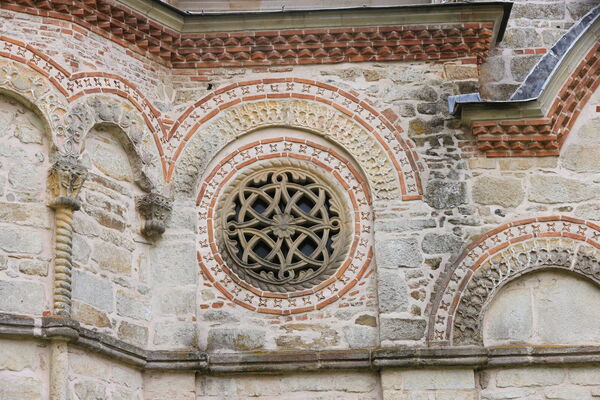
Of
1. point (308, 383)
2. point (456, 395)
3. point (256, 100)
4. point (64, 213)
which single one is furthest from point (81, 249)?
point (456, 395)

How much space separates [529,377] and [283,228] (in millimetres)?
2522

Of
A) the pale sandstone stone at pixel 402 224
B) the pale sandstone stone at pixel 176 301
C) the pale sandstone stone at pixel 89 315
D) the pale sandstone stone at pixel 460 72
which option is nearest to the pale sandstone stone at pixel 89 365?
the pale sandstone stone at pixel 89 315

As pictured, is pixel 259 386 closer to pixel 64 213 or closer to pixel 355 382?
pixel 355 382

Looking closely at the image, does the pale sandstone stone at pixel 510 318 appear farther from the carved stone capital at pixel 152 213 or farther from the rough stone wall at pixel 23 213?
the rough stone wall at pixel 23 213

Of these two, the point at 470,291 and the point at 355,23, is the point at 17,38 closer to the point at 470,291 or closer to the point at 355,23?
the point at 355,23

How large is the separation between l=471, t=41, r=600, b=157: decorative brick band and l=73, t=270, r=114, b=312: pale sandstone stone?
143 inches

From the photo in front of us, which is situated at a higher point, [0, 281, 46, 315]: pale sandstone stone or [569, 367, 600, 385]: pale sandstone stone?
[0, 281, 46, 315]: pale sandstone stone

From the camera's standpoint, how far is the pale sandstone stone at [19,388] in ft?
36.3

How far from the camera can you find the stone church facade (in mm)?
11977

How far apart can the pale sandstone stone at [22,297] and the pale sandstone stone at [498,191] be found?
4.00 metres

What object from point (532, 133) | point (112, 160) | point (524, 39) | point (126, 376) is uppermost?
point (524, 39)

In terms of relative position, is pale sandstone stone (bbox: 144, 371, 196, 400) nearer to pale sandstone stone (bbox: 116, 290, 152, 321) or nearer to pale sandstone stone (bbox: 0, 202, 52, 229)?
pale sandstone stone (bbox: 116, 290, 152, 321)

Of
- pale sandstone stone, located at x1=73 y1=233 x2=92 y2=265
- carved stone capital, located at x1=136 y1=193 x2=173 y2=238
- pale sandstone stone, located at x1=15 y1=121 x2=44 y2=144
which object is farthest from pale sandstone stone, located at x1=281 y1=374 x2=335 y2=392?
pale sandstone stone, located at x1=15 y1=121 x2=44 y2=144

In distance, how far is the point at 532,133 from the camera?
13086 millimetres
